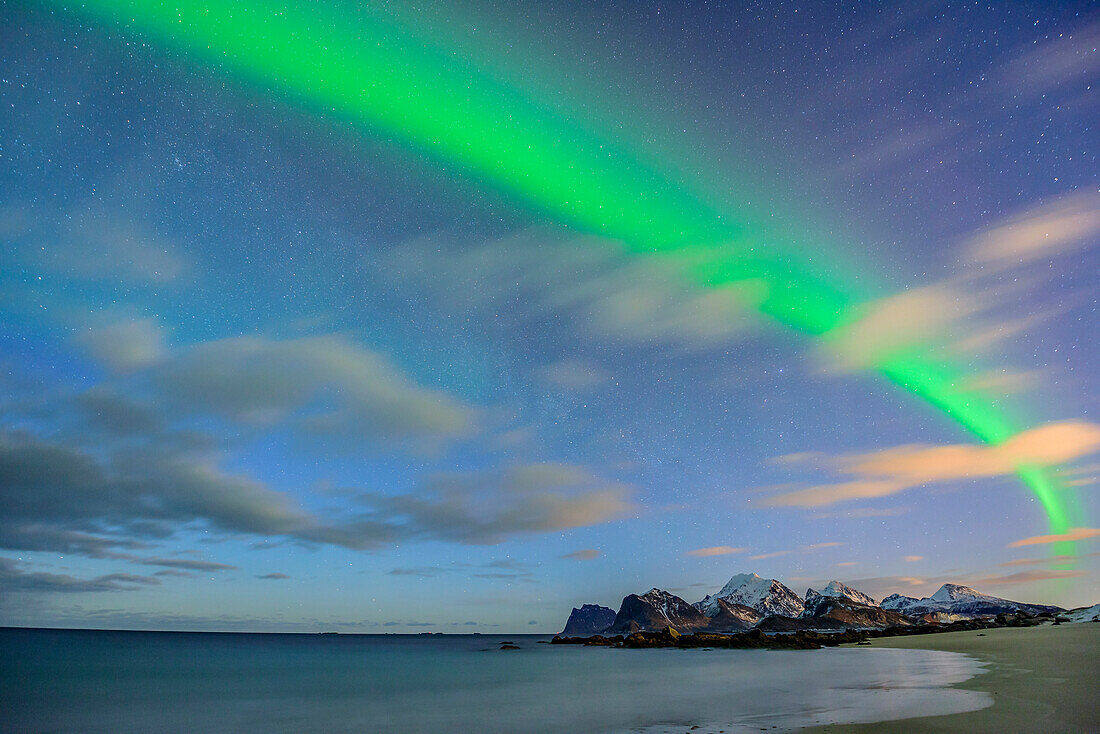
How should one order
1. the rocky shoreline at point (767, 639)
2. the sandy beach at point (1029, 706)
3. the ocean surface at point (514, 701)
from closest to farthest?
the sandy beach at point (1029, 706), the ocean surface at point (514, 701), the rocky shoreline at point (767, 639)

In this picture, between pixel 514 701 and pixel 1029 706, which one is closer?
pixel 1029 706

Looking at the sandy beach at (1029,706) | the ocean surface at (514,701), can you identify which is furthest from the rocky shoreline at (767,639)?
the sandy beach at (1029,706)

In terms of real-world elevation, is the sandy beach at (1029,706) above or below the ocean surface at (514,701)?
above

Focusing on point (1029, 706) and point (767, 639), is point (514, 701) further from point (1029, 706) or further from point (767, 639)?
point (767, 639)

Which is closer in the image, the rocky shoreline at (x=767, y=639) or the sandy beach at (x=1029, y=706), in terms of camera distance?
the sandy beach at (x=1029, y=706)

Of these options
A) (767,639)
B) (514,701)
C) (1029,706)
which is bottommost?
(767,639)

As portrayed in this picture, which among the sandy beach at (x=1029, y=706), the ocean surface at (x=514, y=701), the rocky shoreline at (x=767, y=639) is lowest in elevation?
the rocky shoreline at (x=767, y=639)

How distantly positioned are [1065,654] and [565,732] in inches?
1882

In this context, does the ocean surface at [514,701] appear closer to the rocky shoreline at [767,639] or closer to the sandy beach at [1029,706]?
the sandy beach at [1029,706]

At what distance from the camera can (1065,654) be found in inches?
2046

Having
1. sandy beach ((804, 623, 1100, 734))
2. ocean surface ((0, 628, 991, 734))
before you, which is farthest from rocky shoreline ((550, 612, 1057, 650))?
sandy beach ((804, 623, 1100, 734))

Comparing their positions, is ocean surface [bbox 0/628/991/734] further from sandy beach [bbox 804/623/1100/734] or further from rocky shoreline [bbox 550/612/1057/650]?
rocky shoreline [bbox 550/612/1057/650]

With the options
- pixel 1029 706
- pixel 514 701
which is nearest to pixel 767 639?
pixel 514 701

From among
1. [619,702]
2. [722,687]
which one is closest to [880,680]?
[722,687]
